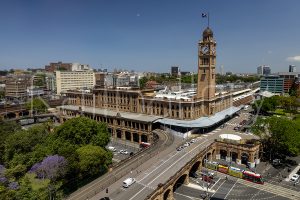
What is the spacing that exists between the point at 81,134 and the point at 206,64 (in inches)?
2426

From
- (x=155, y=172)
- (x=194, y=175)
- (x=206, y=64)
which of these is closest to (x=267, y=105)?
(x=206, y=64)

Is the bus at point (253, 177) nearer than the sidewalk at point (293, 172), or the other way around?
the bus at point (253, 177)

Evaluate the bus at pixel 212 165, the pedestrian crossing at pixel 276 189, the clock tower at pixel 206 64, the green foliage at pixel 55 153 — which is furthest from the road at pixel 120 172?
the clock tower at pixel 206 64

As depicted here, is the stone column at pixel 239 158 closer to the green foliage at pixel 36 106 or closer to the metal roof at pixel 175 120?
the metal roof at pixel 175 120

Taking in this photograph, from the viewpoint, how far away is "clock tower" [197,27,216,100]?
335 ft

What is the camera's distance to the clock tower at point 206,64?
10225cm

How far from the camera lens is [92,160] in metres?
59.2

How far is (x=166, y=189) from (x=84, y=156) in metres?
21.7

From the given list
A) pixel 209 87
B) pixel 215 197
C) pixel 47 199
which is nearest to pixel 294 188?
pixel 215 197

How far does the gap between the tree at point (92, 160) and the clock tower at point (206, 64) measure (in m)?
57.1

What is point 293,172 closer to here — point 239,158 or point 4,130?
point 239,158

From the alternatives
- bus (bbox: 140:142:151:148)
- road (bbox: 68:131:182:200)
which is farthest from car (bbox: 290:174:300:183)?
bus (bbox: 140:142:151:148)

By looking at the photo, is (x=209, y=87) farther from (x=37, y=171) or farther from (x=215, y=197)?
(x=37, y=171)

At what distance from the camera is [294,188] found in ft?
204
